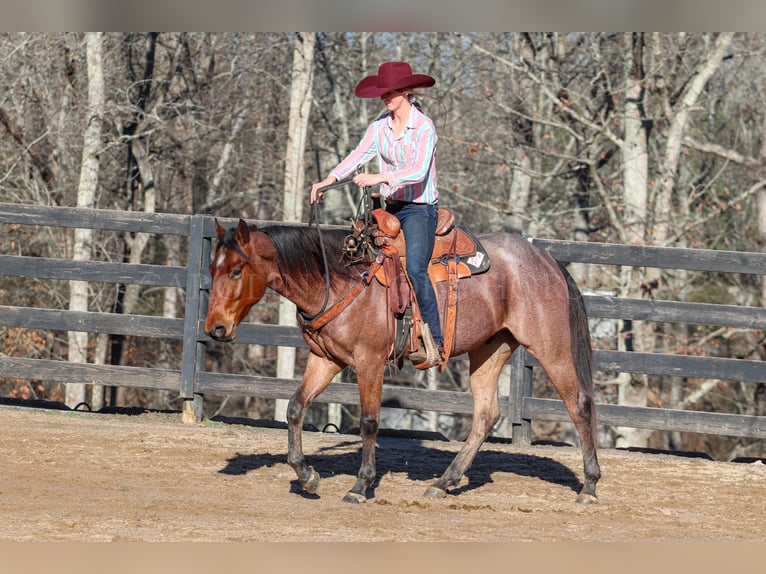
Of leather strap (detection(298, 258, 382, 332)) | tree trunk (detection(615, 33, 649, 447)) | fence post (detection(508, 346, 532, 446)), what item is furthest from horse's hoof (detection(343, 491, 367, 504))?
tree trunk (detection(615, 33, 649, 447))

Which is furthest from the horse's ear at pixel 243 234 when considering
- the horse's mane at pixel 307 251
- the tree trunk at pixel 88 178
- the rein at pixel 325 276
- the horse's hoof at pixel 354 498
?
the tree trunk at pixel 88 178

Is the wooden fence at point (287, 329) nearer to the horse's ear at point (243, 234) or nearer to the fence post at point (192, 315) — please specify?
the fence post at point (192, 315)

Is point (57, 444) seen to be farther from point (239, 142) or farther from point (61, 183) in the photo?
point (239, 142)

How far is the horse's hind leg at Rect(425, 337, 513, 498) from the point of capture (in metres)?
7.06

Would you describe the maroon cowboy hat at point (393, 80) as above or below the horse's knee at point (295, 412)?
above

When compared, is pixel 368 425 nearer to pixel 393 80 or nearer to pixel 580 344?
pixel 580 344

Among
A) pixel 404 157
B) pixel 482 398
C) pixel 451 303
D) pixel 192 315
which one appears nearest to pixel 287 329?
pixel 192 315

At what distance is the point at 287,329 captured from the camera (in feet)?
30.8

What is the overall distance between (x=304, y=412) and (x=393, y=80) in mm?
2171

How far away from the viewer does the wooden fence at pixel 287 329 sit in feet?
29.5

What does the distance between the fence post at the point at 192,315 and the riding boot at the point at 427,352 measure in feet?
11.0

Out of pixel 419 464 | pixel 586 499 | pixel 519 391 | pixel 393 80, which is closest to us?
pixel 393 80

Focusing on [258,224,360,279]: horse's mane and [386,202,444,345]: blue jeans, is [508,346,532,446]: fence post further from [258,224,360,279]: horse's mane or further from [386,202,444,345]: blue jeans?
[258,224,360,279]: horse's mane

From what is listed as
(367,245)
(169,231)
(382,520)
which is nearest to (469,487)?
(382,520)
